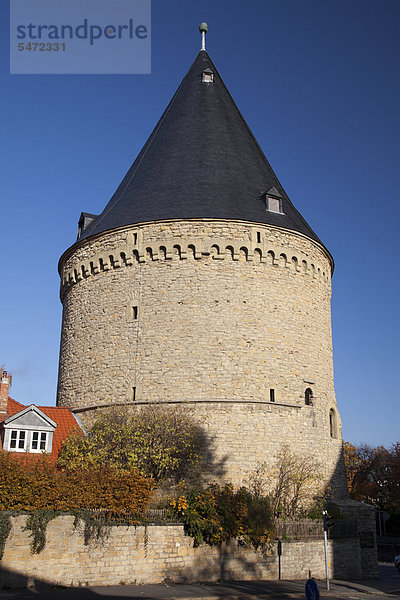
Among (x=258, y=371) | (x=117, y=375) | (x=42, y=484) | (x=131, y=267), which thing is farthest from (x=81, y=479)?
(x=131, y=267)

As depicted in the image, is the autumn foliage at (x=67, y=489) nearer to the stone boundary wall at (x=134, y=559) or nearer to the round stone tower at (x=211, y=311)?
the stone boundary wall at (x=134, y=559)

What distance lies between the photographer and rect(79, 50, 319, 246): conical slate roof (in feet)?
65.9

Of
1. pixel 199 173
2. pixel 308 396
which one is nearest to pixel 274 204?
pixel 199 173

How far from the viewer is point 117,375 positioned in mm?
18719

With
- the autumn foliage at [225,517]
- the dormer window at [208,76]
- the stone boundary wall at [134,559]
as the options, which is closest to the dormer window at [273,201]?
the dormer window at [208,76]

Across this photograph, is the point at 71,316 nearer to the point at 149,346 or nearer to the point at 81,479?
the point at 149,346

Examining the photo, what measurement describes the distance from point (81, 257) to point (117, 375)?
5.15 m

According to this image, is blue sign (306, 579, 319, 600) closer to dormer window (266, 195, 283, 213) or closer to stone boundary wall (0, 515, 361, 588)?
stone boundary wall (0, 515, 361, 588)

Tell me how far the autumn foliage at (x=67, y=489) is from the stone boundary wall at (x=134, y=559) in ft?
1.41

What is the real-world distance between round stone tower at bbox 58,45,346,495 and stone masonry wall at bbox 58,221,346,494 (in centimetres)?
4

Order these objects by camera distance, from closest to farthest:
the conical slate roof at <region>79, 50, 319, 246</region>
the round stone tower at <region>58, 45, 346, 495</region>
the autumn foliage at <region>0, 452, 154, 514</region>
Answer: the autumn foliage at <region>0, 452, 154, 514</region>, the round stone tower at <region>58, 45, 346, 495</region>, the conical slate roof at <region>79, 50, 319, 246</region>

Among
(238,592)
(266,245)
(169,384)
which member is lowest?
(238,592)

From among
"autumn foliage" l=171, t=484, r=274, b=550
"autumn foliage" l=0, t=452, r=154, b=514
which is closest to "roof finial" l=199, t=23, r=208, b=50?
"autumn foliage" l=171, t=484, r=274, b=550

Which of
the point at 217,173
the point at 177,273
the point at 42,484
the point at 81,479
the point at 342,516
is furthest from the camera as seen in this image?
the point at 217,173
